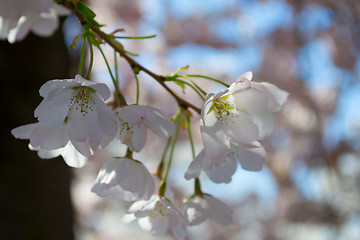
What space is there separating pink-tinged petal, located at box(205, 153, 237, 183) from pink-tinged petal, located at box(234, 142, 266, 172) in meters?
0.02

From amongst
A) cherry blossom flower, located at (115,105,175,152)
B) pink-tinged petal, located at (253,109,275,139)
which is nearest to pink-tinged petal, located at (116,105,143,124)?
cherry blossom flower, located at (115,105,175,152)

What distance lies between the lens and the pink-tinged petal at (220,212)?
29.3 inches

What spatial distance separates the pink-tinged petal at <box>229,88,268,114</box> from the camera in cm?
63

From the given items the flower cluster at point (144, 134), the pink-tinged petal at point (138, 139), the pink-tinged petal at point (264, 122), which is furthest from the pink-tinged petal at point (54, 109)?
the pink-tinged petal at point (264, 122)

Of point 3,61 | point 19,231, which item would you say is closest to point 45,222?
point 19,231

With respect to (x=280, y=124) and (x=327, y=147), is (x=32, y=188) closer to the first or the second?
(x=327, y=147)

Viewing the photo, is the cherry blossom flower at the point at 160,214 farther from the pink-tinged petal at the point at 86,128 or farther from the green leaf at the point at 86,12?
the green leaf at the point at 86,12

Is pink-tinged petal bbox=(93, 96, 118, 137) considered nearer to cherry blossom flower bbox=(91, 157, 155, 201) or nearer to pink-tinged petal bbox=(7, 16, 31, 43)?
cherry blossom flower bbox=(91, 157, 155, 201)

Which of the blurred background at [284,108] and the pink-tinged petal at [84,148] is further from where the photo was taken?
the blurred background at [284,108]

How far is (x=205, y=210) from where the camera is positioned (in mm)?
742

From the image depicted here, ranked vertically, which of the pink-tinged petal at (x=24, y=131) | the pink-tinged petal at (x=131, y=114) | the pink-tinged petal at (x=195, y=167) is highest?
the pink-tinged petal at (x=131, y=114)

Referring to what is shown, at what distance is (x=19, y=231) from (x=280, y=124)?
4.02 meters

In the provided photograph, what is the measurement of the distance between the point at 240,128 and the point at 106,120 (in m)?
0.22

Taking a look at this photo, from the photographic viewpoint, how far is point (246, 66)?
436 cm
